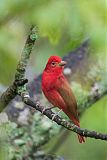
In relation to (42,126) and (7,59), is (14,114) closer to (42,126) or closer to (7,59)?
(42,126)

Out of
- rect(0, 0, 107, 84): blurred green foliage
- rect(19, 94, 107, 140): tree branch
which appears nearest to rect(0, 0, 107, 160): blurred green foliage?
rect(0, 0, 107, 84): blurred green foliage

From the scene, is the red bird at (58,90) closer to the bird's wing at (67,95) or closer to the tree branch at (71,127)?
the bird's wing at (67,95)

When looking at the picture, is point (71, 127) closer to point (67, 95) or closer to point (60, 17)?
point (67, 95)

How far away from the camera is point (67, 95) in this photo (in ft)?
12.0

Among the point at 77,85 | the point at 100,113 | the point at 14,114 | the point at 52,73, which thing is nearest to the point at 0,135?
the point at 52,73

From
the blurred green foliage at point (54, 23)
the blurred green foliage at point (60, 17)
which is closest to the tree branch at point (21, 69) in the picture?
the blurred green foliage at point (54, 23)

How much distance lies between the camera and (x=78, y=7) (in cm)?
367

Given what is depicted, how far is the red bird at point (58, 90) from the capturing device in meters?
3.65

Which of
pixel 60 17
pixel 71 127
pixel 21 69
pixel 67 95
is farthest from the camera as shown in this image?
pixel 60 17

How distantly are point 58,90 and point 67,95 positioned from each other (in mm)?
101

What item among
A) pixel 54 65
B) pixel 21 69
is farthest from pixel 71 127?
pixel 54 65

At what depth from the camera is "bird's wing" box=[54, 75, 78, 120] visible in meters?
3.59

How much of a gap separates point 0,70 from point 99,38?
0.58 m

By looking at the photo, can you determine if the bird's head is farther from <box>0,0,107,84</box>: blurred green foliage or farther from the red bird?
<box>0,0,107,84</box>: blurred green foliage
